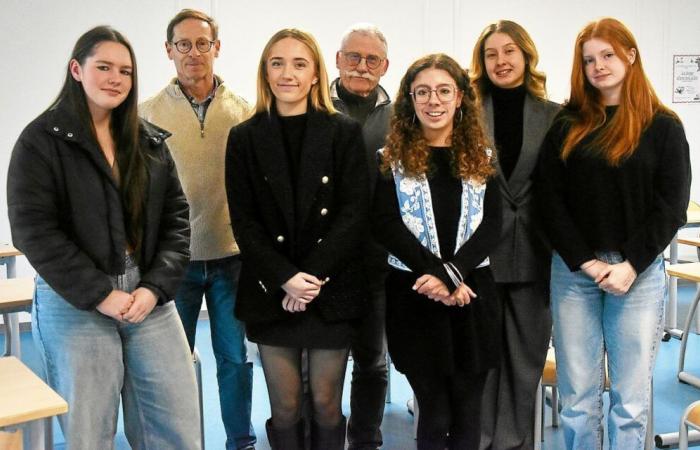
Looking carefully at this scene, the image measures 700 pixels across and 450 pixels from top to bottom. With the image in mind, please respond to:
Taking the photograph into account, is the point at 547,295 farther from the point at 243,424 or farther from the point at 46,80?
the point at 46,80

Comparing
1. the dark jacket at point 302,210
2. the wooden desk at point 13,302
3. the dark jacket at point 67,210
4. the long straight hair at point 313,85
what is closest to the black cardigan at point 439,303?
the dark jacket at point 302,210

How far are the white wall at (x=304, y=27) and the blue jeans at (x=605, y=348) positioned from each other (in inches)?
143

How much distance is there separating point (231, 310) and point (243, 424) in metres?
0.48

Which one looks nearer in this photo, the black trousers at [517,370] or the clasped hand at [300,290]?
the clasped hand at [300,290]

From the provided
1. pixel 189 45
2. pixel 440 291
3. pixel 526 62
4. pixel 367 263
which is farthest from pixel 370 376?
pixel 189 45

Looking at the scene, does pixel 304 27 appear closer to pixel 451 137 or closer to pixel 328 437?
pixel 451 137

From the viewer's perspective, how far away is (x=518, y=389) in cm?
272

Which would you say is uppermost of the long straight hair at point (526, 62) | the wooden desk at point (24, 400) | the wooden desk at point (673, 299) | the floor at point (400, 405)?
the long straight hair at point (526, 62)

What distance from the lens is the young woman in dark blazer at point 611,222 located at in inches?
93.4

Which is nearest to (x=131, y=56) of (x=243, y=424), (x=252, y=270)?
(x=252, y=270)

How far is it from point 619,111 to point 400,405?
6.54 ft

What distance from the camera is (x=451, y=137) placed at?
245 cm

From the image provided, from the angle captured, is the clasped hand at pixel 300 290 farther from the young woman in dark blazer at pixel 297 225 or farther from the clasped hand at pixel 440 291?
the clasped hand at pixel 440 291

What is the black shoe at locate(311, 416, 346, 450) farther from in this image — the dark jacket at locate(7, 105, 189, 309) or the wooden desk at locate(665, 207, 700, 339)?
the wooden desk at locate(665, 207, 700, 339)
